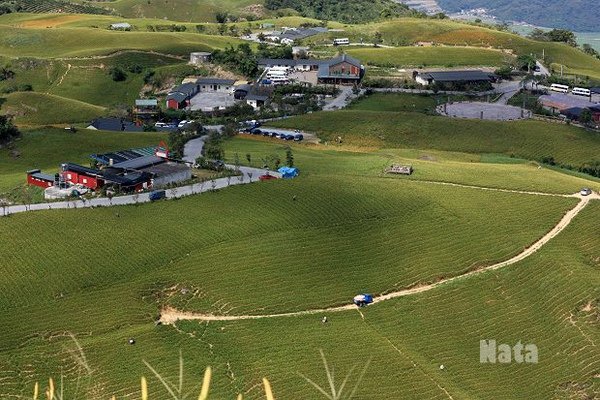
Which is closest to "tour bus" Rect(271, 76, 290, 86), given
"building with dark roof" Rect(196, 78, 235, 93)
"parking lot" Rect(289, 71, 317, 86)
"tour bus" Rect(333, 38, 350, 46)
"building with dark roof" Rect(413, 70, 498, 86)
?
"parking lot" Rect(289, 71, 317, 86)

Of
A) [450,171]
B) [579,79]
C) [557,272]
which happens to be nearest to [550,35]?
[579,79]

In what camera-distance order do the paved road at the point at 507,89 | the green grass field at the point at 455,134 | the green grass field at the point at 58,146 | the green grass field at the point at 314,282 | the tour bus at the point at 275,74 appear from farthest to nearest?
the tour bus at the point at 275,74, the paved road at the point at 507,89, the green grass field at the point at 455,134, the green grass field at the point at 58,146, the green grass field at the point at 314,282

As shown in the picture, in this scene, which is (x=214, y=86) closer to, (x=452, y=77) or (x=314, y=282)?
(x=452, y=77)

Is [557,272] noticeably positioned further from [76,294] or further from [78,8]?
[78,8]

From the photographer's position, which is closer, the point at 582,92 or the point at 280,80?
the point at 582,92

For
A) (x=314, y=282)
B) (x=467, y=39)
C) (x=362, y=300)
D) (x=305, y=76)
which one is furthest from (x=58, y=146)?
(x=467, y=39)

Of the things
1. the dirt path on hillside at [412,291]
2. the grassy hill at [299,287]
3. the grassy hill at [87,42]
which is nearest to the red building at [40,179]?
the grassy hill at [299,287]

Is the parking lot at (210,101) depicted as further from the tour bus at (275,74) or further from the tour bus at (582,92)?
the tour bus at (582,92)
